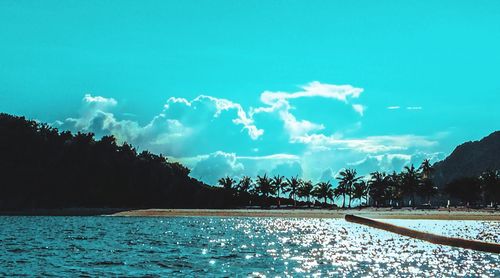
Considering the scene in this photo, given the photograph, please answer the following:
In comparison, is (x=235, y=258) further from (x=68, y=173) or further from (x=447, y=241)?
(x=68, y=173)

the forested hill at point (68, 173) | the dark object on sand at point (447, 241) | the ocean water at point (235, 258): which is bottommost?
the ocean water at point (235, 258)

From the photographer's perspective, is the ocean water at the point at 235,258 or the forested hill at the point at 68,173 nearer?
the ocean water at the point at 235,258

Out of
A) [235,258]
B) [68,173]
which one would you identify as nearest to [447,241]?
[235,258]

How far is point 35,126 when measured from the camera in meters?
189

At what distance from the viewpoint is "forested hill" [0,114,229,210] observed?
573 ft

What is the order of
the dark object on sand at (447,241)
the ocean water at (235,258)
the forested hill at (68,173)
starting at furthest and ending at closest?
the forested hill at (68,173), the dark object on sand at (447,241), the ocean water at (235,258)

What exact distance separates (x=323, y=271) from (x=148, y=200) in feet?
508

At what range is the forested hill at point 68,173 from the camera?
174750mm

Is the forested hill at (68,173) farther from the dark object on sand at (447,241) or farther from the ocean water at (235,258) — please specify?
the ocean water at (235,258)

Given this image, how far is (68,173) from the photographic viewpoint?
180 m

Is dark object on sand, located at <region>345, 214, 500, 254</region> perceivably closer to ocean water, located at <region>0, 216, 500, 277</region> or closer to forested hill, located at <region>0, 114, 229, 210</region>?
ocean water, located at <region>0, 216, 500, 277</region>

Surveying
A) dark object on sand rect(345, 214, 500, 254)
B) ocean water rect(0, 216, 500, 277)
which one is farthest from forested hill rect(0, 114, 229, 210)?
ocean water rect(0, 216, 500, 277)

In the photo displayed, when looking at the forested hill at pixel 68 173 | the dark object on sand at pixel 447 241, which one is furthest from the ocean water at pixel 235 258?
the forested hill at pixel 68 173

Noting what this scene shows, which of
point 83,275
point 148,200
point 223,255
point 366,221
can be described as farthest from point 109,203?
point 83,275
